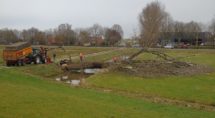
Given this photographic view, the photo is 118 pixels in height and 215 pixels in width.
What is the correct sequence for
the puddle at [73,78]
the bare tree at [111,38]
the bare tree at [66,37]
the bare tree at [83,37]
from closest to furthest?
the puddle at [73,78] → the bare tree at [66,37] → the bare tree at [111,38] → the bare tree at [83,37]

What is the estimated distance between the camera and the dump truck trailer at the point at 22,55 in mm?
48250

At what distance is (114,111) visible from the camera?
16.0 m

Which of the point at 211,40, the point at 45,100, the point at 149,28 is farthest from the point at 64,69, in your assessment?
the point at 211,40

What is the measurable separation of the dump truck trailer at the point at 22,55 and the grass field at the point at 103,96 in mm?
3761

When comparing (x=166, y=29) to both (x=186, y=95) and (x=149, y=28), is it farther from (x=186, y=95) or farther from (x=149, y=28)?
(x=186, y=95)

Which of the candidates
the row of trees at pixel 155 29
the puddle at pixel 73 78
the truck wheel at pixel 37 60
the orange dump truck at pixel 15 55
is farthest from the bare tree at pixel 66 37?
the puddle at pixel 73 78

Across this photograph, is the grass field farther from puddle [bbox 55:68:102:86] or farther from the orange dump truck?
the orange dump truck

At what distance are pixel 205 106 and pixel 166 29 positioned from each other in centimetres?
12871

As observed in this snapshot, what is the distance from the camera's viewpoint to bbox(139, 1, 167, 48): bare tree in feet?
404

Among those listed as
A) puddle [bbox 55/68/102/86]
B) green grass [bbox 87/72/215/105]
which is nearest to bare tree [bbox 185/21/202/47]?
puddle [bbox 55/68/102/86]

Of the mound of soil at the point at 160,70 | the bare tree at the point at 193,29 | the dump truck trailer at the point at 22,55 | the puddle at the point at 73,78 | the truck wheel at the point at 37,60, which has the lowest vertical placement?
the puddle at the point at 73,78

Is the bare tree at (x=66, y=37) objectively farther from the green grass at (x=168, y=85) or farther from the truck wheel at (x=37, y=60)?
the green grass at (x=168, y=85)

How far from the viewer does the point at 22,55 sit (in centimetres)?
4956

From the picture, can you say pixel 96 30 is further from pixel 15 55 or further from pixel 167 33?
pixel 15 55
